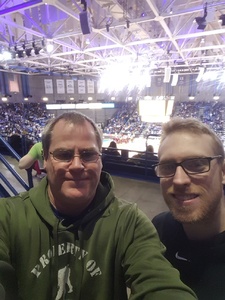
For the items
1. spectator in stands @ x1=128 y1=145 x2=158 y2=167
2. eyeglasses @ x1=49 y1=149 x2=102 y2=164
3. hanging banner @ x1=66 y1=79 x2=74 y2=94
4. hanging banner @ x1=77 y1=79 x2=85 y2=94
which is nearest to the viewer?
eyeglasses @ x1=49 y1=149 x2=102 y2=164

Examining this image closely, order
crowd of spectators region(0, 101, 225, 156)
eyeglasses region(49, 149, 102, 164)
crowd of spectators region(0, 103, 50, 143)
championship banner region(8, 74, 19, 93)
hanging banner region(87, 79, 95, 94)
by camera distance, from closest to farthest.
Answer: eyeglasses region(49, 149, 102, 164) < crowd of spectators region(0, 103, 50, 143) < championship banner region(8, 74, 19, 93) < crowd of spectators region(0, 101, 225, 156) < hanging banner region(87, 79, 95, 94)

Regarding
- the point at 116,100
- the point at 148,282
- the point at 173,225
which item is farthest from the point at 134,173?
the point at 116,100

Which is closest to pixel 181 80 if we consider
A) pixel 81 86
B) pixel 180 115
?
pixel 180 115

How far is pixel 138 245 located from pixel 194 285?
1.11 ft

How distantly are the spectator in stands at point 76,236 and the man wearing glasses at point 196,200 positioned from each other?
0.64 feet

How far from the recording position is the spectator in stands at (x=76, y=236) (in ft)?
3.27

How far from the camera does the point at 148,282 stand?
0.89 metres

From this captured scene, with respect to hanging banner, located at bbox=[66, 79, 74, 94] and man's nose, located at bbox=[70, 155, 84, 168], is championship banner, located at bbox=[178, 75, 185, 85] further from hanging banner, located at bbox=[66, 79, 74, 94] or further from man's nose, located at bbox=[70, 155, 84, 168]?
man's nose, located at bbox=[70, 155, 84, 168]

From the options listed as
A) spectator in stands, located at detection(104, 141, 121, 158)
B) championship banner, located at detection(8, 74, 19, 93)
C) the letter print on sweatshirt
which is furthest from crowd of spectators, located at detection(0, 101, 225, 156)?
the letter print on sweatshirt

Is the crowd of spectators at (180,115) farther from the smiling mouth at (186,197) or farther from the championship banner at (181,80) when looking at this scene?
the smiling mouth at (186,197)

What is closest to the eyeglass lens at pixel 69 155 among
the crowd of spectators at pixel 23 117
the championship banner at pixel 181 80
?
the crowd of spectators at pixel 23 117

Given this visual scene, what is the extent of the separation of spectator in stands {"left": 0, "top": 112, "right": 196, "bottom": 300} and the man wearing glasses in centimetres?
20

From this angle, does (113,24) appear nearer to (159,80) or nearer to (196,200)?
(196,200)

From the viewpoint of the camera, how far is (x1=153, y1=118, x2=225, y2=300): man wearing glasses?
103 cm
